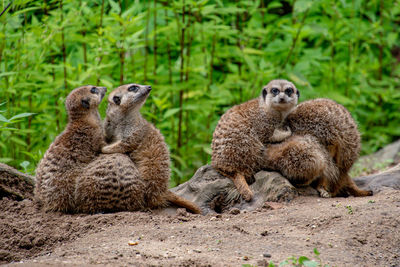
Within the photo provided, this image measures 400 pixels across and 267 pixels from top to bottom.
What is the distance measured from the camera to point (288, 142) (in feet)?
16.9

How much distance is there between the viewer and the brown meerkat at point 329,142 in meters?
5.16

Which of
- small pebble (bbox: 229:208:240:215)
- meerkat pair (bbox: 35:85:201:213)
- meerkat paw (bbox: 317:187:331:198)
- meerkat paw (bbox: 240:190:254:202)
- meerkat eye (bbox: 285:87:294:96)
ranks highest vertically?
meerkat eye (bbox: 285:87:294:96)

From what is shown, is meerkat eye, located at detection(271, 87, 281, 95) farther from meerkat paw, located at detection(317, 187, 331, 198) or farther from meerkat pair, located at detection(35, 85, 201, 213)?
meerkat pair, located at detection(35, 85, 201, 213)

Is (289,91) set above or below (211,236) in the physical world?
above

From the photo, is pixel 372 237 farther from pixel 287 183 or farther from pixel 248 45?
pixel 248 45

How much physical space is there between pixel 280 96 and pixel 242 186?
40.5 inches

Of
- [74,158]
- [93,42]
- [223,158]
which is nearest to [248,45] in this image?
[93,42]

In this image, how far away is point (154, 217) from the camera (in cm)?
452

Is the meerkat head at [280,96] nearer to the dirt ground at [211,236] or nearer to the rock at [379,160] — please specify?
the dirt ground at [211,236]

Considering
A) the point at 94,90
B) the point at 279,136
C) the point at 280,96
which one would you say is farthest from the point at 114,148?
the point at 280,96

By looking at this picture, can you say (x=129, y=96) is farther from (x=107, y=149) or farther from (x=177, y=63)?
(x=177, y=63)

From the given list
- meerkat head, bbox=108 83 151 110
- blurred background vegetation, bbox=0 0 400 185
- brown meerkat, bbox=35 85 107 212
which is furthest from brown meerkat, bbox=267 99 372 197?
brown meerkat, bbox=35 85 107 212

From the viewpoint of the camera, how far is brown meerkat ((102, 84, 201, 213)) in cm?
479

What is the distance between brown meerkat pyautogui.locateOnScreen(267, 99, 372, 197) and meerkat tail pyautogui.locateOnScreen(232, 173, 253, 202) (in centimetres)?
34
